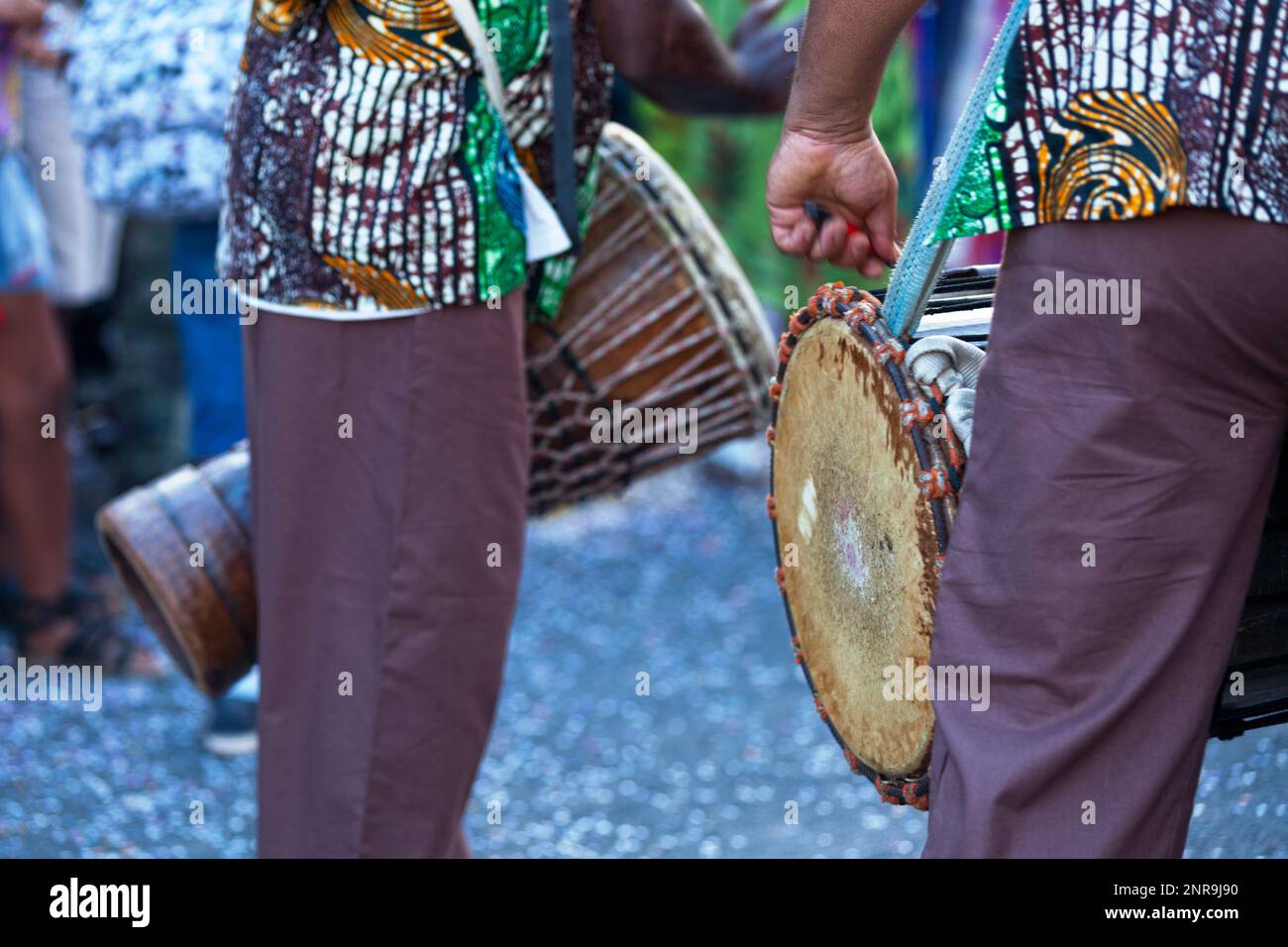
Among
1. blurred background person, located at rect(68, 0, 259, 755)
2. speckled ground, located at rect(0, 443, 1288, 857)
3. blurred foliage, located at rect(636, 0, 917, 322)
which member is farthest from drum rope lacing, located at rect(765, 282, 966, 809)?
blurred foliage, located at rect(636, 0, 917, 322)

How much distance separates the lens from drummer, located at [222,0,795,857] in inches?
75.8

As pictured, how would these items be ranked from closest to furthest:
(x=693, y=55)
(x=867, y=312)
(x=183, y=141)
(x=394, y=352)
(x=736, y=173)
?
(x=867, y=312) → (x=394, y=352) → (x=693, y=55) → (x=183, y=141) → (x=736, y=173)

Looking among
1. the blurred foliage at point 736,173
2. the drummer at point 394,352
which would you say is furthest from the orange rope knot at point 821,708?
the blurred foliage at point 736,173

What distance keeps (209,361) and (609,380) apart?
1245 mm

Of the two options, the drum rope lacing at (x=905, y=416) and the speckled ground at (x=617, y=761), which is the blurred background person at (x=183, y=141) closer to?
the speckled ground at (x=617, y=761)

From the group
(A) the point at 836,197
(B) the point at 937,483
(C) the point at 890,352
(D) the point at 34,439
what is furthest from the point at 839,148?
(D) the point at 34,439

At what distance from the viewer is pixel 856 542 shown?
1.74 meters

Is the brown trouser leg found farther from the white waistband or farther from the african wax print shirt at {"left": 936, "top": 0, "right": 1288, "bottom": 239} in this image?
the white waistband

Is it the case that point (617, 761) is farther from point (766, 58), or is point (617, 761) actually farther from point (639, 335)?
point (766, 58)

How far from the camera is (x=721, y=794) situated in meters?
3.05

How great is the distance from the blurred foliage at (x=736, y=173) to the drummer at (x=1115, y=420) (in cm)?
375

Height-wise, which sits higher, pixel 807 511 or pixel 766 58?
pixel 766 58

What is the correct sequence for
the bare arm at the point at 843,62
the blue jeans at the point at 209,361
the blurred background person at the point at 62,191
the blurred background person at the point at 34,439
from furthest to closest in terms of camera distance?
the blurred background person at the point at 62,191
the blurred background person at the point at 34,439
the blue jeans at the point at 209,361
the bare arm at the point at 843,62

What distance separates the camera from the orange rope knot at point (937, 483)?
5.07ft
